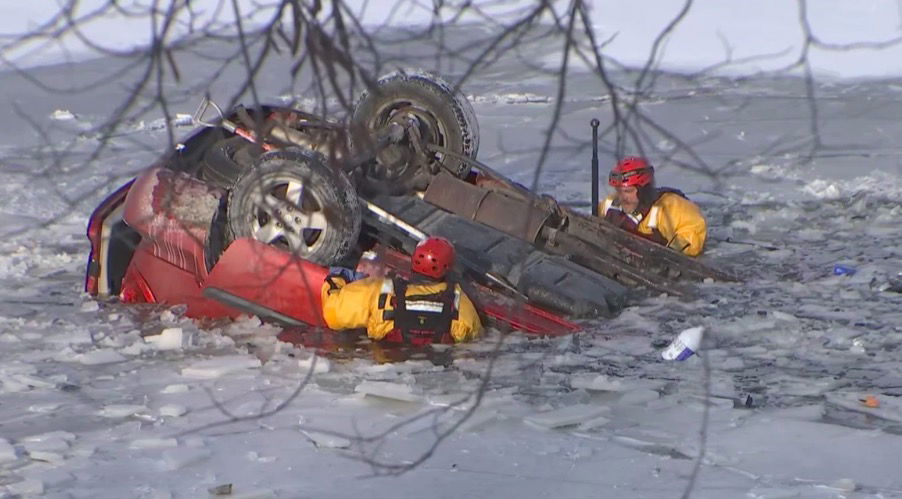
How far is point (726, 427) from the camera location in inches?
235

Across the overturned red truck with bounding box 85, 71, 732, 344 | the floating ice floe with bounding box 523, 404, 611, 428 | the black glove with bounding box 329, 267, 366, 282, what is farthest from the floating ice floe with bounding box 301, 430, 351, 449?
the black glove with bounding box 329, 267, 366, 282

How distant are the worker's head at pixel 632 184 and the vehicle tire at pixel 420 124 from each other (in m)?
1.04

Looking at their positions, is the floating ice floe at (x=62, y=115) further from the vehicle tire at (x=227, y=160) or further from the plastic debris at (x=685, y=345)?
the plastic debris at (x=685, y=345)

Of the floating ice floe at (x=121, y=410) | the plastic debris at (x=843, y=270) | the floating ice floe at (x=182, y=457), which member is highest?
the plastic debris at (x=843, y=270)

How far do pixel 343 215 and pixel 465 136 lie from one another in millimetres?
1871

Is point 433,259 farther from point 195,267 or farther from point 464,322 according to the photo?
point 195,267

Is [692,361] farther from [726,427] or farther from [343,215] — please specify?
[343,215]

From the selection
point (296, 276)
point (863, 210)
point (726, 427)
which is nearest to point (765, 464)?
point (726, 427)

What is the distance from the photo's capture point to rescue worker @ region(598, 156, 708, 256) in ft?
30.1

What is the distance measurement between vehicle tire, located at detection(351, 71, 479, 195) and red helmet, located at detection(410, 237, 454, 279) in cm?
116

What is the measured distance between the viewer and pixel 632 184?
9172mm

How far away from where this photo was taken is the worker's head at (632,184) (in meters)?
9.14

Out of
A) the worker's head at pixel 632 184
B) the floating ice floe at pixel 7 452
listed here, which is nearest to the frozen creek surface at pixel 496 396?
the floating ice floe at pixel 7 452

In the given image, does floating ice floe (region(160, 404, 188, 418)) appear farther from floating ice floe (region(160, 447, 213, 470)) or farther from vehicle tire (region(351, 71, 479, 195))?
vehicle tire (region(351, 71, 479, 195))
